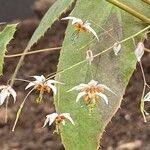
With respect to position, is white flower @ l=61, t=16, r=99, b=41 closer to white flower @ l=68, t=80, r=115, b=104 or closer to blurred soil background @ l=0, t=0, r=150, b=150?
white flower @ l=68, t=80, r=115, b=104

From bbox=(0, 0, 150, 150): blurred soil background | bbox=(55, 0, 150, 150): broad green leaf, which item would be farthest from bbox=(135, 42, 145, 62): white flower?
bbox=(0, 0, 150, 150): blurred soil background

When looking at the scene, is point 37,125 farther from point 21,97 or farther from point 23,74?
point 23,74

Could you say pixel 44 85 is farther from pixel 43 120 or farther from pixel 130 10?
pixel 43 120

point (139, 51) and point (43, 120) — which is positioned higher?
point (43, 120)

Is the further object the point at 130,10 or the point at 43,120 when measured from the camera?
the point at 43,120

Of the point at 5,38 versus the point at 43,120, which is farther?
the point at 43,120

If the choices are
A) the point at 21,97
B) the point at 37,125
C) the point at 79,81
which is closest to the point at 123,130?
the point at 37,125

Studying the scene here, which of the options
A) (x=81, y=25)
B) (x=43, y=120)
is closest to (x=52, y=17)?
(x=81, y=25)

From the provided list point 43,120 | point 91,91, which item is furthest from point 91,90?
point 43,120

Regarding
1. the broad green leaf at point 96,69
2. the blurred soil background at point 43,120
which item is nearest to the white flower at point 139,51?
the broad green leaf at point 96,69
